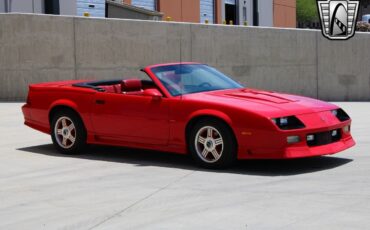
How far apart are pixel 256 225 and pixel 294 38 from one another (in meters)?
14.3

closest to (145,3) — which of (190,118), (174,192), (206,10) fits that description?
(206,10)

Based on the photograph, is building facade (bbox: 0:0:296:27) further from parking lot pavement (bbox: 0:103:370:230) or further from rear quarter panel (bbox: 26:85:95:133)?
parking lot pavement (bbox: 0:103:370:230)

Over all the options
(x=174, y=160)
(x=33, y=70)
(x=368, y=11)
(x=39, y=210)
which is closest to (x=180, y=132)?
(x=174, y=160)

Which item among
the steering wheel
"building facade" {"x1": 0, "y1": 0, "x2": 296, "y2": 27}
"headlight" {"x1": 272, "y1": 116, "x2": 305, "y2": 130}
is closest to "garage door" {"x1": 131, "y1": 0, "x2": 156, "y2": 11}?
"building facade" {"x1": 0, "y1": 0, "x2": 296, "y2": 27}

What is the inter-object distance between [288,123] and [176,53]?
10562 millimetres

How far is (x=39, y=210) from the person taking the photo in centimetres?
585

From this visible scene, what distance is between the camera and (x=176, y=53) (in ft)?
57.7

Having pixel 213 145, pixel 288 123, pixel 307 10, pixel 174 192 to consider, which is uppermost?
pixel 307 10

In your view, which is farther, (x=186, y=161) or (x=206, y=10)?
(x=206, y=10)

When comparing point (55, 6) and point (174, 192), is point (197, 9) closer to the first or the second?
point (55, 6)

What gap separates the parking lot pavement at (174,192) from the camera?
5363 mm

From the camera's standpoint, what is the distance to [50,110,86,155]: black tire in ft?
28.7

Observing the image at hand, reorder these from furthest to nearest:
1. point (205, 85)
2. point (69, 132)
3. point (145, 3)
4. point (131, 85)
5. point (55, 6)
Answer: point (145, 3) < point (55, 6) < point (69, 132) < point (131, 85) < point (205, 85)

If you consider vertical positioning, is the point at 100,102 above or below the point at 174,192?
above
